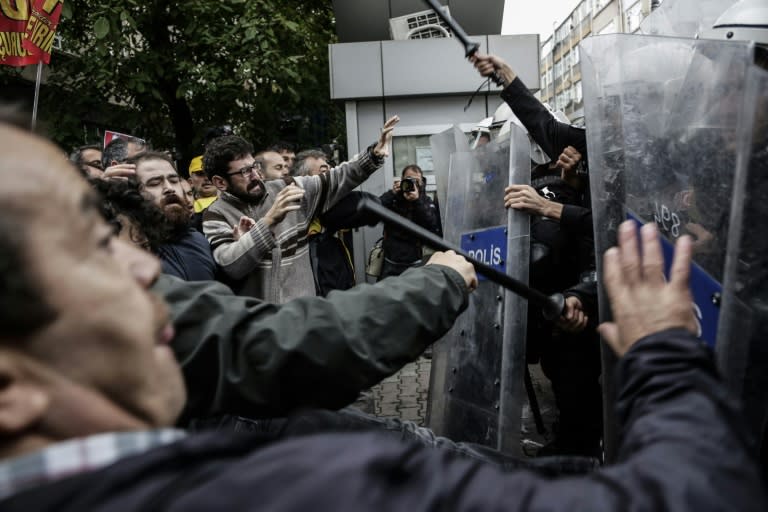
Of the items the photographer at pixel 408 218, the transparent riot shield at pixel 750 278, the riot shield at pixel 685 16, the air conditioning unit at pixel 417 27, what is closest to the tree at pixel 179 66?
the air conditioning unit at pixel 417 27

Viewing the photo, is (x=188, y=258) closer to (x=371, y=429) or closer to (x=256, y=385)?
(x=371, y=429)

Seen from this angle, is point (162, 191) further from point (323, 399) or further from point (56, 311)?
point (56, 311)

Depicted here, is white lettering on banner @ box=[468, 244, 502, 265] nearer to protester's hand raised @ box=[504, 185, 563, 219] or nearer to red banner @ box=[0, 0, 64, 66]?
protester's hand raised @ box=[504, 185, 563, 219]

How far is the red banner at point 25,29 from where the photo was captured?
462 cm

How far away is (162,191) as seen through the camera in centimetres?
317

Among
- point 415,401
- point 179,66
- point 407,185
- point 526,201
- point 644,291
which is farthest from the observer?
point 179,66

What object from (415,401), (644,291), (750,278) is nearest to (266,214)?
(415,401)

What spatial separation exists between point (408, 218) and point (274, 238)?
3375 mm

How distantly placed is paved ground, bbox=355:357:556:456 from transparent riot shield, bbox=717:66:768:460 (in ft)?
7.76

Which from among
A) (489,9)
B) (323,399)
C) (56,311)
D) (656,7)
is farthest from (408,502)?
(489,9)

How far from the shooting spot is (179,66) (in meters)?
8.86

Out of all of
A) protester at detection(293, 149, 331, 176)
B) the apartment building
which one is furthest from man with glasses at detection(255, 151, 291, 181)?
the apartment building

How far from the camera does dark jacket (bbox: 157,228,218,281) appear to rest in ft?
9.13

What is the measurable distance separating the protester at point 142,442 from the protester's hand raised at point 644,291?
0.15m
